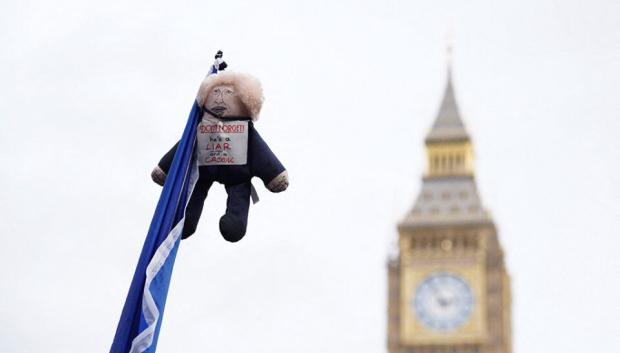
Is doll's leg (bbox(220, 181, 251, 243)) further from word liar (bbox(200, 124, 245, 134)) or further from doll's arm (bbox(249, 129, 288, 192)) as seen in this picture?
word liar (bbox(200, 124, 245, 134))

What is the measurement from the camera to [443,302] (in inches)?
4043

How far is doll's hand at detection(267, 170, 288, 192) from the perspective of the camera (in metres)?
12.5

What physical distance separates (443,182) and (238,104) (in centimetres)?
9409

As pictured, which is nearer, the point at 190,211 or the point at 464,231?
the point at 190,211

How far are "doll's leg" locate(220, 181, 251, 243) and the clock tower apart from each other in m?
89.3

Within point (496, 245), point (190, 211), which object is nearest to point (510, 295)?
point (496, 245)

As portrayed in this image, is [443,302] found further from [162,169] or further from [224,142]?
[224,142]

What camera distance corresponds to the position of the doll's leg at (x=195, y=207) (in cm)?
1270

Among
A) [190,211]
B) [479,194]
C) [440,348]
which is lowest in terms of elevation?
[190,211]

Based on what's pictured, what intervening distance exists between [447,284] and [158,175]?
295 feet

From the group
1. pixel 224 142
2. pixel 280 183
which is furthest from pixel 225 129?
pixel 280 183

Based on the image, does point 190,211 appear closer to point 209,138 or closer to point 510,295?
point 209,138

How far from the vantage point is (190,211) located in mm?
12727

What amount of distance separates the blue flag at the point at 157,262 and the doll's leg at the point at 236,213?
28 centimetres
